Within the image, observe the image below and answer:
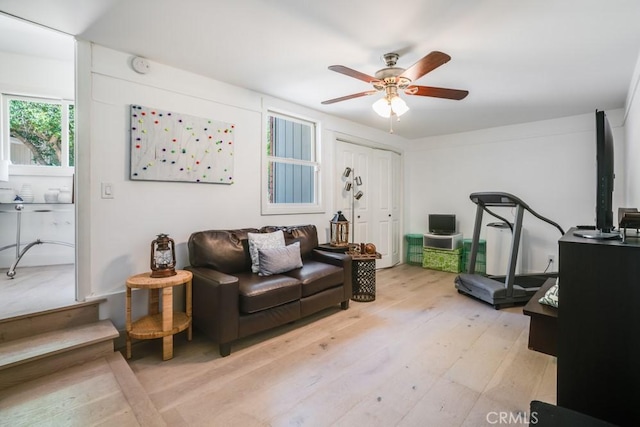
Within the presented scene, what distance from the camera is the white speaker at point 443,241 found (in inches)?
193

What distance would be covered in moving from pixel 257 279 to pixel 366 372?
118cm

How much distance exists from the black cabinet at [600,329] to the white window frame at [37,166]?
17.0 feet

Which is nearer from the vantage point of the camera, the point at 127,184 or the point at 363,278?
the point at 127,184

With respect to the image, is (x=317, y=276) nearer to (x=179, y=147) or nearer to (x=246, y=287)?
(x=246, y=287)

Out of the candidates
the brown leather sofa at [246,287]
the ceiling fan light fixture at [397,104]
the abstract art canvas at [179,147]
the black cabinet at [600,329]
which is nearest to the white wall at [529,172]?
the brown leather sofa at [246,287]

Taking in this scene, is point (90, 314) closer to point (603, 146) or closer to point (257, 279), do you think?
point (257, 279)

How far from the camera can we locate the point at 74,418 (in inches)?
59.4

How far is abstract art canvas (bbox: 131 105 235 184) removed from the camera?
257cm

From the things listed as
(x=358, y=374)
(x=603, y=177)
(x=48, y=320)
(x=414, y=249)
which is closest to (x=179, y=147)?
(x=48, y=320)

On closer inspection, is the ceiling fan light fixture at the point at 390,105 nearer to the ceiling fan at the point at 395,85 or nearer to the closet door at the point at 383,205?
the ceiling fan at the point at 395,85

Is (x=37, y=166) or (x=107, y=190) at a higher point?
(x=37, y=166)

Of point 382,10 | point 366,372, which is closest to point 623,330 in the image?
point 366,372

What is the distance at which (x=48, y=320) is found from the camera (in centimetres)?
217

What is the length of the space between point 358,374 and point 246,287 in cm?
108
